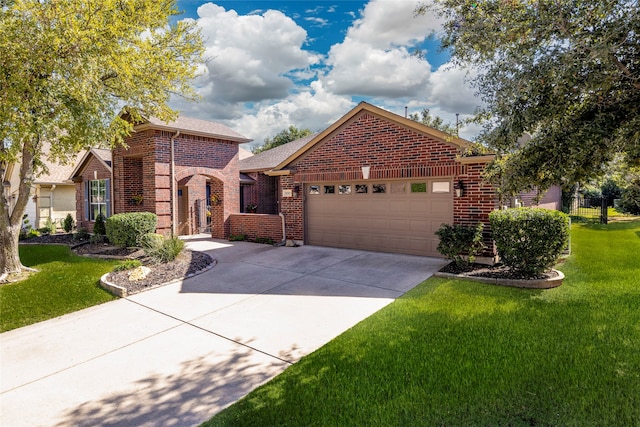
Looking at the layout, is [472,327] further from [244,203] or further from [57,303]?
[244,203]

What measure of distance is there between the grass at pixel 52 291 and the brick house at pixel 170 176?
4.11 m

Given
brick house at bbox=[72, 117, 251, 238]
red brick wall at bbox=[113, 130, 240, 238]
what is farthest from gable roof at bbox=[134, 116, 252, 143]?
red brick wall at bbox=[113, 130, 240, 238]

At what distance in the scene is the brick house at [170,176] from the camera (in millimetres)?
13969

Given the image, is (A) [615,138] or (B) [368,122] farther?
(B) [368,122]

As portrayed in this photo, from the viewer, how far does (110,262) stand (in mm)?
10297

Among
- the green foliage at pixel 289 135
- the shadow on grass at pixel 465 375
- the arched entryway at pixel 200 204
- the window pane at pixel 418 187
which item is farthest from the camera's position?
the green foliage at pixel 289 135

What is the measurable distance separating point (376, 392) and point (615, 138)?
3.69 m

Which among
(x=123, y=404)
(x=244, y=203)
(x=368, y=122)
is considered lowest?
(x=123, y=404)

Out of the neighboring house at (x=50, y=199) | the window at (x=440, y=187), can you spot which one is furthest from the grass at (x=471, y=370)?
the neighboring house at (x=50, y=199)

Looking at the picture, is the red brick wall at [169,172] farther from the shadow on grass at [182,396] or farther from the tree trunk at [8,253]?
the shadow on grass at [182,396]

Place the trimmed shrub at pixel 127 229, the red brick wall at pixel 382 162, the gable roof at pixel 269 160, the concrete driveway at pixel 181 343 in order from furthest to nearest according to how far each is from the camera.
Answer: the gable roof at pixel 269 160 → the trimmed shrub at pixel 127 229 → the red brick wall at pixel 382 162 → the concrete driveway at pixel 181 343

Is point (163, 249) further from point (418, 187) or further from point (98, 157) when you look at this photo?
point (98, 157)

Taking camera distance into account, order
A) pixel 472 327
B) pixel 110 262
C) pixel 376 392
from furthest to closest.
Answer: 1. pixel 110 262
2. pixel 472 327
3. pixel 376 392

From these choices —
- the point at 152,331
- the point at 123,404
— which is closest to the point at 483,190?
the point at 152,331
